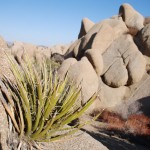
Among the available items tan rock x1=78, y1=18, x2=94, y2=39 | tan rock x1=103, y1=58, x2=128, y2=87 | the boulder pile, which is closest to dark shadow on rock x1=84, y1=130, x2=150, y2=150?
the boulder pile

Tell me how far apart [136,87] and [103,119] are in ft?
19.9

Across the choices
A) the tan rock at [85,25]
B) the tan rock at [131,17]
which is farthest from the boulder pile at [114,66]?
the tan rock at [85,25]

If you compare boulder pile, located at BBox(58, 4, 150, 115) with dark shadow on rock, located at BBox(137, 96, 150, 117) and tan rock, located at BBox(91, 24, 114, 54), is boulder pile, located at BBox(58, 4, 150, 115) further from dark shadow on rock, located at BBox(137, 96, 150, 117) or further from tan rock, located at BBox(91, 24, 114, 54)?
dark shadow on rock, located at BBox(137, 96, 150, 117)

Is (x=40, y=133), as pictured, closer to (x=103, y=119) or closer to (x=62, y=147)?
(x=62, y=147)

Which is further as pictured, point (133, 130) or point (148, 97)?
point (148, 97)

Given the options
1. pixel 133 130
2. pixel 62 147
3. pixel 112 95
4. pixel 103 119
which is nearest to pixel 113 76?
pixel 112 95

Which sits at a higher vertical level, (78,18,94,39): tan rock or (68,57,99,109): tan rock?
(78,18,94,39): tan rock

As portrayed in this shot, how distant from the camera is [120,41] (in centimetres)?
2536

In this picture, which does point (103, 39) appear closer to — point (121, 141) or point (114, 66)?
point (114, 66)

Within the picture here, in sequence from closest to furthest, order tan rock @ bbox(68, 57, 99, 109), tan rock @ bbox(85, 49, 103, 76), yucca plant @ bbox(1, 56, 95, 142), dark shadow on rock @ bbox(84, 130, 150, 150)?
yucca plant @ bbox(1, 56, 95, 142) → dark shadow on rock @ bbox(84, 130, 150, 150) → tan rock @ bbox(68, 57, 99, 109) → tan rock @ bbox(85, 49, 103, 76)

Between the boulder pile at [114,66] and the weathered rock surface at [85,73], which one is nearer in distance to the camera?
the weathered rock surface at [85,73]

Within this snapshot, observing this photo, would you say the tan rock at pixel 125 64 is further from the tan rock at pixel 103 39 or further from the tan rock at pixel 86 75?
the tan rock at pixel 86 75

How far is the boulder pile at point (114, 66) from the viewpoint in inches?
843

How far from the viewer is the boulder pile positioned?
21.4m
